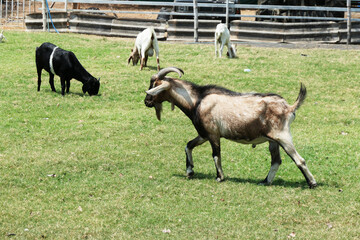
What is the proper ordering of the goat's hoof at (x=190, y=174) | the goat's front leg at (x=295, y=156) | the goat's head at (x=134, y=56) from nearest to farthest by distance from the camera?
the goat's front leg at (x=295, y=156) → the goat's hoof at (x=190, y=174) → the goat's head at (x=134, y=56)

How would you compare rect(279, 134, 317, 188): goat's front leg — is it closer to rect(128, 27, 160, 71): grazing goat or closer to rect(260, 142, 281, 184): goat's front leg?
rect(260, 142, 281, 184): goat's front leg

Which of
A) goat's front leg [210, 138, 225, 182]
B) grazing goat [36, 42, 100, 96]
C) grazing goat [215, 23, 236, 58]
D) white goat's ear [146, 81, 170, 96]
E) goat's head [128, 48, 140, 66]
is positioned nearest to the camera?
goat's front leg [210, 138, 225, 182]

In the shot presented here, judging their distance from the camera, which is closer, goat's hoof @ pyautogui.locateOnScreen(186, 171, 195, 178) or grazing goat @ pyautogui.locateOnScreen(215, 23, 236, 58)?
goat's hoof @ pyautogui.locateOnScreen(186, 171, 195, 178)

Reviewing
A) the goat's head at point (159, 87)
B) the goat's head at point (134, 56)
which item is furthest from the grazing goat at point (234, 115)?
the goat's head at point (134, 56)

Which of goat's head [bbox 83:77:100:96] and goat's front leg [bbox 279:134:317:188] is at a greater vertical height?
goat's head [bbox 83:77:100:96]

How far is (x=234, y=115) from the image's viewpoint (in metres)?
9.19

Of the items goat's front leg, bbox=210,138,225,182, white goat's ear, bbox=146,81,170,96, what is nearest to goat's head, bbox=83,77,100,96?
white goat's ear, bbox=146,81,170,96

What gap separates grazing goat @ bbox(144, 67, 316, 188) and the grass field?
62 cm

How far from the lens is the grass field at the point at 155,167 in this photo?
796 centimetres

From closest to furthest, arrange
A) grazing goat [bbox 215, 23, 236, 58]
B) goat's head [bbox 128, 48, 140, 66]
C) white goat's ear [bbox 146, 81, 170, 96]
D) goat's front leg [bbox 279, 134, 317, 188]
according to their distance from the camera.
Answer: goat's front leg [bbox 279, 134, 317, 188] < white goat's ear [bbox 146, 81, 170, 96] < goat's head [bbox 128, 48, 140, 66] < grazing goat [bbox 215, 23, 236, 58]

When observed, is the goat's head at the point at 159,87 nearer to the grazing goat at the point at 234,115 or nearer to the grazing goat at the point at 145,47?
the grazing goat at the point at 234,115

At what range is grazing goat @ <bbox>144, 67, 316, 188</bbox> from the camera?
351 inches

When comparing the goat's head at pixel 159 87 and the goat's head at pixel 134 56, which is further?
the goat's head at pixel 134 56

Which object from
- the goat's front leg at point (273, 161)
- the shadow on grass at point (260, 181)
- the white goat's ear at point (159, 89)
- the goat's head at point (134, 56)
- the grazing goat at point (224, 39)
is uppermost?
the grazing goat at point (224, 39)
